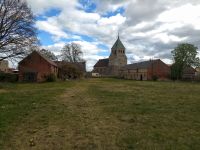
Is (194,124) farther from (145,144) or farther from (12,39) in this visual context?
(12,39)

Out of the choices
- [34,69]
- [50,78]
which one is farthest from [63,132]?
[34,69]

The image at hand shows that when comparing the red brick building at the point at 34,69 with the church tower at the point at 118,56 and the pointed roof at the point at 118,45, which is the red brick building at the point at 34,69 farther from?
the pointed roof at the point at 118,45

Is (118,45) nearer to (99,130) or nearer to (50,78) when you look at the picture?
(50,78)

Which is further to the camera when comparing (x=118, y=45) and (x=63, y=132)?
(x=118, y=45)

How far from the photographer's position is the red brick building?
56062 mm

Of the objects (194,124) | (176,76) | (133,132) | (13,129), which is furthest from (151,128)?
(176,76)

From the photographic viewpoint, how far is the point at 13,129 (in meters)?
9.04

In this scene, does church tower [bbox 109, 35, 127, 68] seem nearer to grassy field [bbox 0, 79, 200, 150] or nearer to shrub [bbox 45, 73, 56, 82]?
shrub [bbox 45, 73, 56, 82]

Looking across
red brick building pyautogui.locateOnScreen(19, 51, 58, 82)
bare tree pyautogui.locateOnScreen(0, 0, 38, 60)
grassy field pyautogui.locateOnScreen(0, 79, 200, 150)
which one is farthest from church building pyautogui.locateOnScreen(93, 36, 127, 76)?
grassy field pyautogui.locateOnScreen(0, 79, 200, 150)

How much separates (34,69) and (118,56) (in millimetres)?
83054

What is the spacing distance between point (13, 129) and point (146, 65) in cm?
8146

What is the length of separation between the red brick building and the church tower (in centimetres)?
8101

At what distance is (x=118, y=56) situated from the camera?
136m

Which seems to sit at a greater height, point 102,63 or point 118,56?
point 118,56
